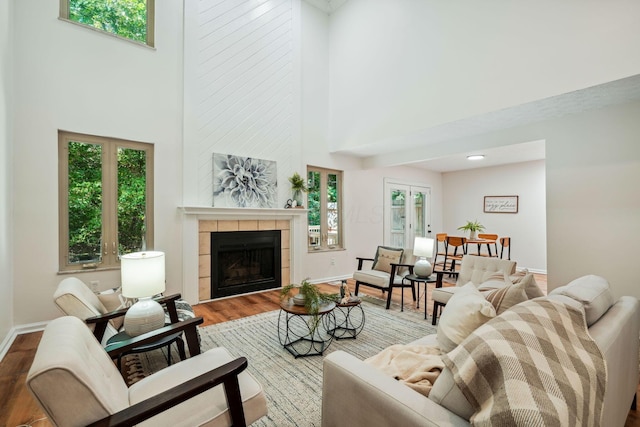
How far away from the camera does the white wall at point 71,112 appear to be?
124 inches

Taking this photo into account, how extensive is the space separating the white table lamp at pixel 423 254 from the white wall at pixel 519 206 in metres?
3.88

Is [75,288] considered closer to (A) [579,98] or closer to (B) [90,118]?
(B) [90,118]

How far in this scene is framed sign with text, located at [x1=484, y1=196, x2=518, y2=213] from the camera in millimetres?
6723

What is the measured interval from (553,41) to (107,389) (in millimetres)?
4304

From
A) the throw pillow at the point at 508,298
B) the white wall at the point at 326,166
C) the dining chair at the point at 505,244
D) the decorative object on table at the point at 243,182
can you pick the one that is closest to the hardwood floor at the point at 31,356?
the white wall at the point at 326,166

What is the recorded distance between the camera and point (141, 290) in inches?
80.6

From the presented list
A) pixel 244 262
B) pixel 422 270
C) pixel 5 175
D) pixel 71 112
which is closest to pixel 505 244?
pixel 422 270

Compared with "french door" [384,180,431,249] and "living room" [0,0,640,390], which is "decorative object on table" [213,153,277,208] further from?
"french door" [384,180,431,249]

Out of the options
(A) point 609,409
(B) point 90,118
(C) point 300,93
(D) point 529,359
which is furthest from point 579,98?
(B) point 90,118

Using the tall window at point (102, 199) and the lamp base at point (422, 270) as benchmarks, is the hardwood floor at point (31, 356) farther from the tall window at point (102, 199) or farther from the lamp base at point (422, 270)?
the tall window at point (102, 199)

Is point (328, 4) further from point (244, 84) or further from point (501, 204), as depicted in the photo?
point (501, 204)

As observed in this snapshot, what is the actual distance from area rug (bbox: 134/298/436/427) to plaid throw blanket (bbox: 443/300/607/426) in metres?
1.26

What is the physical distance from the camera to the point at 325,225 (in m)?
5.70

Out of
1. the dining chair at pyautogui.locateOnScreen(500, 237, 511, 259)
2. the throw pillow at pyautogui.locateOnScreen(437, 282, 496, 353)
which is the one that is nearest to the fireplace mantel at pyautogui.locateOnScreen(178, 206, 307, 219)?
the throw pillow at pyautogui.locateOnScreen(437, 282, 496, 353)
